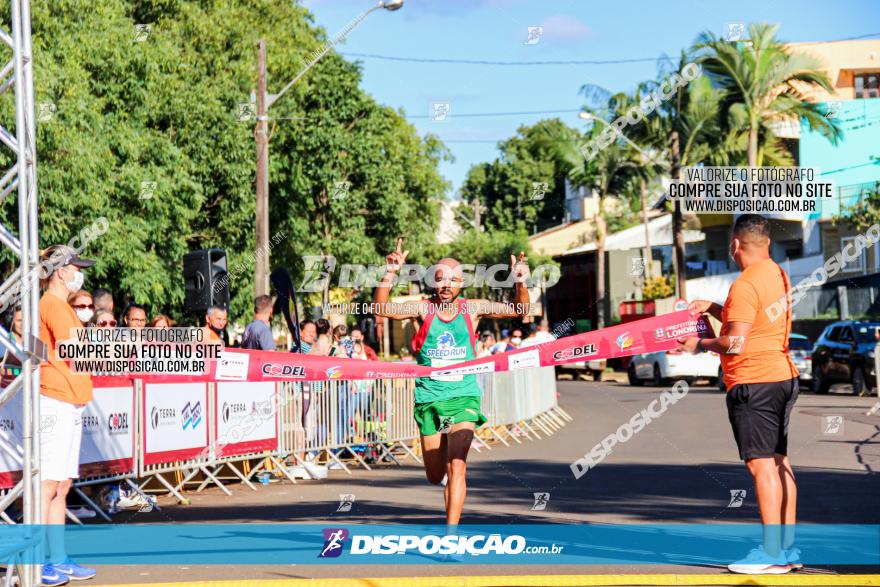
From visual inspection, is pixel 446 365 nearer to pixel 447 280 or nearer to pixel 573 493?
pixel 447 280

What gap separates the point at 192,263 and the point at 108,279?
1133cm

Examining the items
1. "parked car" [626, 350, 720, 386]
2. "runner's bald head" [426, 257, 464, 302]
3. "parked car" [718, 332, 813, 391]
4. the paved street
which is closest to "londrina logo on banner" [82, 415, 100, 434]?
the paved street

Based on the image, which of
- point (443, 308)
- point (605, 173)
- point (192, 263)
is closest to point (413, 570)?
point (443, 308)

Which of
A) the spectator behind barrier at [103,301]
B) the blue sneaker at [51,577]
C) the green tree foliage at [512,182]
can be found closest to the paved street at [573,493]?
the blue sneaker at [51,577]

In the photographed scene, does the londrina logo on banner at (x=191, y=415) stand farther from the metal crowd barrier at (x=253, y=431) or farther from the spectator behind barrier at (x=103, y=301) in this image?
the spectator behind barrier at (x=103, y=301)

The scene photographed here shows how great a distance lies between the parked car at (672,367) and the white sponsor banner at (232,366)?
2829 cm

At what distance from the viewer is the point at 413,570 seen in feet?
25.3

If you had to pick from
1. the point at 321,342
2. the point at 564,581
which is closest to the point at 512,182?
the point at 321,342

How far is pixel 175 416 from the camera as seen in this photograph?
12.6m

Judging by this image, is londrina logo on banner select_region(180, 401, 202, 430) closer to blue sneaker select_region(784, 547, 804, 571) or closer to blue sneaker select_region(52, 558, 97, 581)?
blue sneaker select_region(52, 558, 97, 581)

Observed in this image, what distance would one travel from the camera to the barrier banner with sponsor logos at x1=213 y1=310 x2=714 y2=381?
8.22m

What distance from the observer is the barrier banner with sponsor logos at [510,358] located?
822 cm

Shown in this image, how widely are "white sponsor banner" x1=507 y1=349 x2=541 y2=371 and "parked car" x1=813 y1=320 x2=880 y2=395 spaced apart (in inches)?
855

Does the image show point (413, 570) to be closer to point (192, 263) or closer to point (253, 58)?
point (192, 263)
